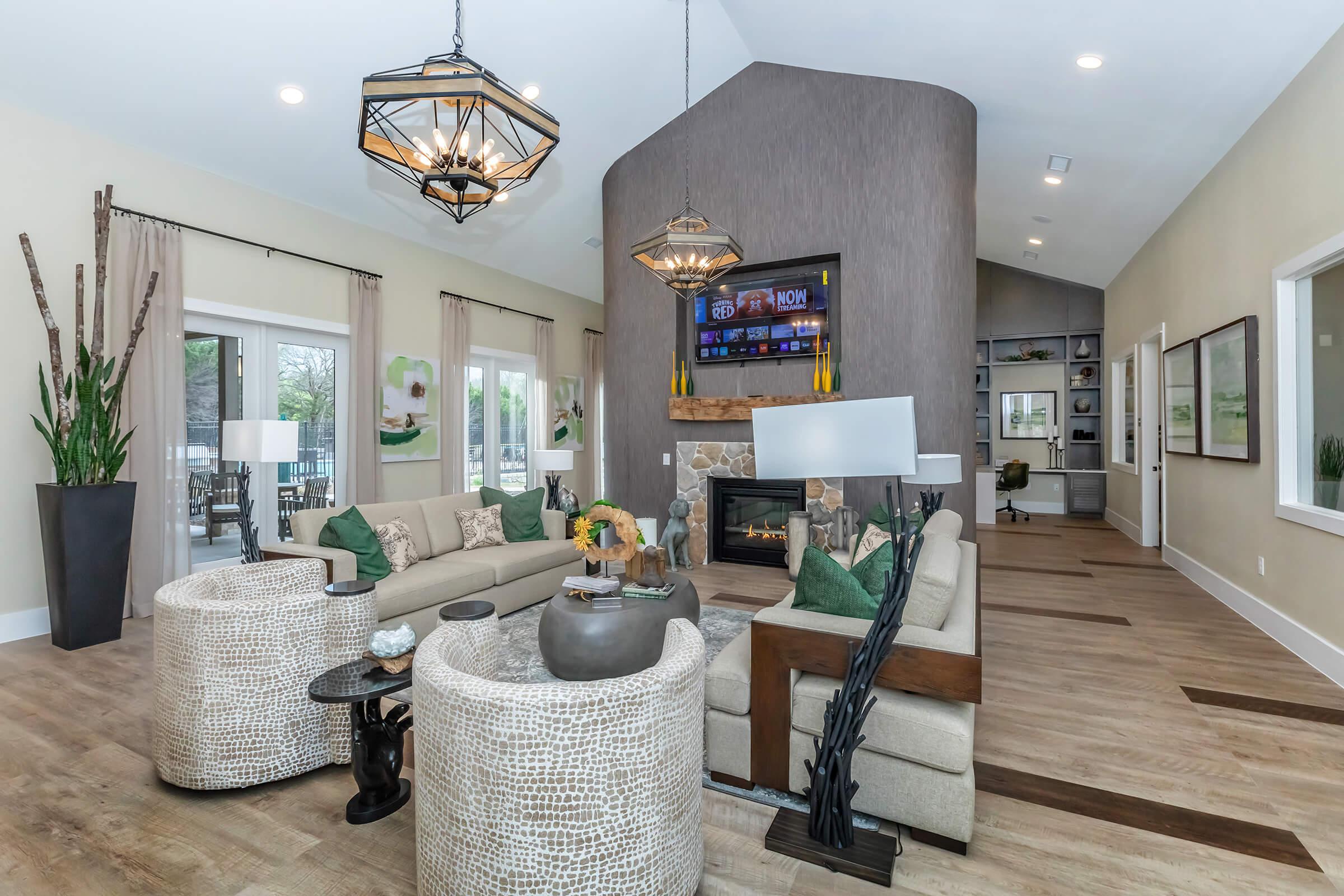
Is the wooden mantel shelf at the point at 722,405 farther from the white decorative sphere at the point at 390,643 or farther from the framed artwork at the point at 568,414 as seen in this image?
the white decorative sphere at the point at 390,643

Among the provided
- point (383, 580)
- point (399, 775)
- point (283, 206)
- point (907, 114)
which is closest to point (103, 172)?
point (283, 206)

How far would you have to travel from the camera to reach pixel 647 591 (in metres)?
3.30

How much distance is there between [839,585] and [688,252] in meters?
2.53

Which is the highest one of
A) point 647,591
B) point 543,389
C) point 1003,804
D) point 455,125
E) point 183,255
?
point 183,255

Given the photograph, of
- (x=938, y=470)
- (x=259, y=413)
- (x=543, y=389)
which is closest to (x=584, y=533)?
(x=938, y=470)

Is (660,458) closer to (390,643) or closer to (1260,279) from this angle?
(390,643)

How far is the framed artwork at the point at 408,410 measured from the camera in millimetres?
6039

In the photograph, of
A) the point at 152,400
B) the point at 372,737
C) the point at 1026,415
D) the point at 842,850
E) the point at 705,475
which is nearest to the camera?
the point at 842,850

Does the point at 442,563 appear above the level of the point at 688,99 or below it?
below

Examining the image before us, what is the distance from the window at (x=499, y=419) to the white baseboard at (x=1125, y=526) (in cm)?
696

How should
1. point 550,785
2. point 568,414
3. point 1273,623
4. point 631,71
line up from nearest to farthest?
point 550,785, point 1273,623, point 631,71, point 568,414

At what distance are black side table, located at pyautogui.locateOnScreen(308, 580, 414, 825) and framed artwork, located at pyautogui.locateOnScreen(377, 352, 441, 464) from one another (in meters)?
4.19

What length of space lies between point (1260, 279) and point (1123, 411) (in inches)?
174

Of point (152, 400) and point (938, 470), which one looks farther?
point (152, 400)
